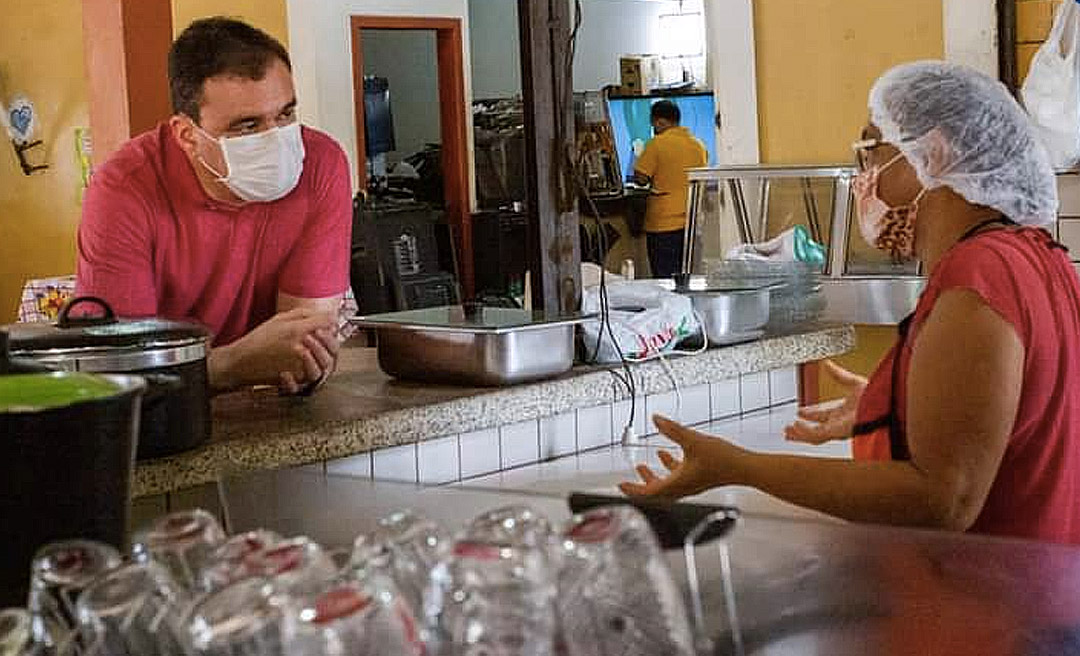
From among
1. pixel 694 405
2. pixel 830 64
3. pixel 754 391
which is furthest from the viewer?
pixel 830 64

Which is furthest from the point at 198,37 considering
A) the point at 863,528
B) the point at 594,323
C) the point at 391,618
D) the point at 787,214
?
the point at 787,214

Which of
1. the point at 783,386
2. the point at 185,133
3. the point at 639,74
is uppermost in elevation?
the point at 639,74

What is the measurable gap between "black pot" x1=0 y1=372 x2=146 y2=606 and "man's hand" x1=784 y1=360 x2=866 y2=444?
1512mm

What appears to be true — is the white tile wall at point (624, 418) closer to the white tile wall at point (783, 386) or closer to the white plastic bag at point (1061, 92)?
the white tile wall at point (783, 386)

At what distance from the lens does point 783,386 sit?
3.25 metres

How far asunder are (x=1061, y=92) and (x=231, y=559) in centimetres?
365

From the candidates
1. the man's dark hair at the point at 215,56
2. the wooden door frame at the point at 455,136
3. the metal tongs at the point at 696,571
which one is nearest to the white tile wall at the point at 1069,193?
the man's dark hair at the point at 215,56

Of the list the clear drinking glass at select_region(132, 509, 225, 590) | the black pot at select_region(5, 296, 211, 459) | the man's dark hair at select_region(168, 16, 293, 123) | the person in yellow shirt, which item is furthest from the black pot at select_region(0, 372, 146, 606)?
the person in yellow shirt

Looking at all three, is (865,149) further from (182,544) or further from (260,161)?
(182,544)

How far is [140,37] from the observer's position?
5.43 meters

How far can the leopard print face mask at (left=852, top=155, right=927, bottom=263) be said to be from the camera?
2178 millimetres

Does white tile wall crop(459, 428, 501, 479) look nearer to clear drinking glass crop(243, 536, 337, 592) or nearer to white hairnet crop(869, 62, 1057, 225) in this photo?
white hairnet crop(869, 62, 1057, 225)

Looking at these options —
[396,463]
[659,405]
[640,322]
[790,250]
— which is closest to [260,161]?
[396,463]

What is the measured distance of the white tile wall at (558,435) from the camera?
273cm
